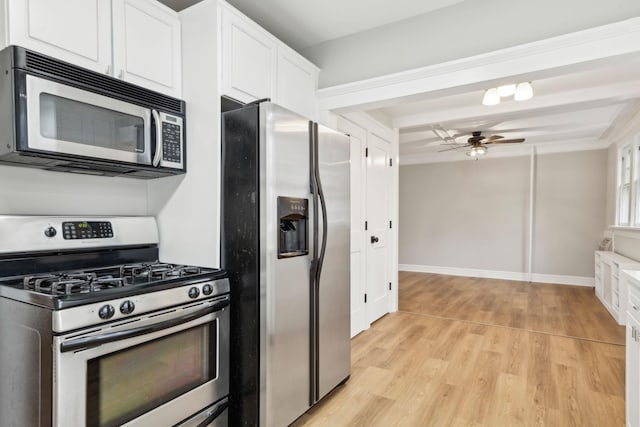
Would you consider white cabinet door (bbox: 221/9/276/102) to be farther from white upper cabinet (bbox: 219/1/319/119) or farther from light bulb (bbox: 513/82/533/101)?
light bulb (bbox: 513/82/533/101)

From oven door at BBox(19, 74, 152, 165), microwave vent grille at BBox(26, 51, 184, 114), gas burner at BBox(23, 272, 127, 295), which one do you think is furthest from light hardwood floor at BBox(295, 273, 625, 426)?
microwave vent grille at BBox(26, 51, 184, 114)

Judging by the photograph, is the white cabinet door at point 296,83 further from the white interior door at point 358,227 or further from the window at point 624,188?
the window at point 624,188

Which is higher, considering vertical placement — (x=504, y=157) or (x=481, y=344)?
(x=504, y=157)

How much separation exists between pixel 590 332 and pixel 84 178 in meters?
4.67

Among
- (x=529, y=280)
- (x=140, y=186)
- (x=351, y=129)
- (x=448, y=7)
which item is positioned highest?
(x=448, y=7)

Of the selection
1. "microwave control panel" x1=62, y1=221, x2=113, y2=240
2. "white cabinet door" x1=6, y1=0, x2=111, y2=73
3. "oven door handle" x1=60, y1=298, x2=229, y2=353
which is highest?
"white cabinet door" x1=6, y1=0, x2=111, y2=73

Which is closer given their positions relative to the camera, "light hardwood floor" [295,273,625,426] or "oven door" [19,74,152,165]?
"oven door" [19,74,152,165]

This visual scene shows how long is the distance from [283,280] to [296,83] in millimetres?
1494

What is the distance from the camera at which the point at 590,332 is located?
12.0ft

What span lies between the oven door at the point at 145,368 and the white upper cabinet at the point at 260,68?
4.10 feet

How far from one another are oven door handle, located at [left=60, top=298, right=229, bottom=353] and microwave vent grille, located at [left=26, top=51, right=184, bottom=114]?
3.60 ft

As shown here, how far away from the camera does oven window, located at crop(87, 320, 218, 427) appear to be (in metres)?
1.35

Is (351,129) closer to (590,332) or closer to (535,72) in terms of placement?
(535,72)

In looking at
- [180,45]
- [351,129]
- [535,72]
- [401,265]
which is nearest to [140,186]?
[180,45]
